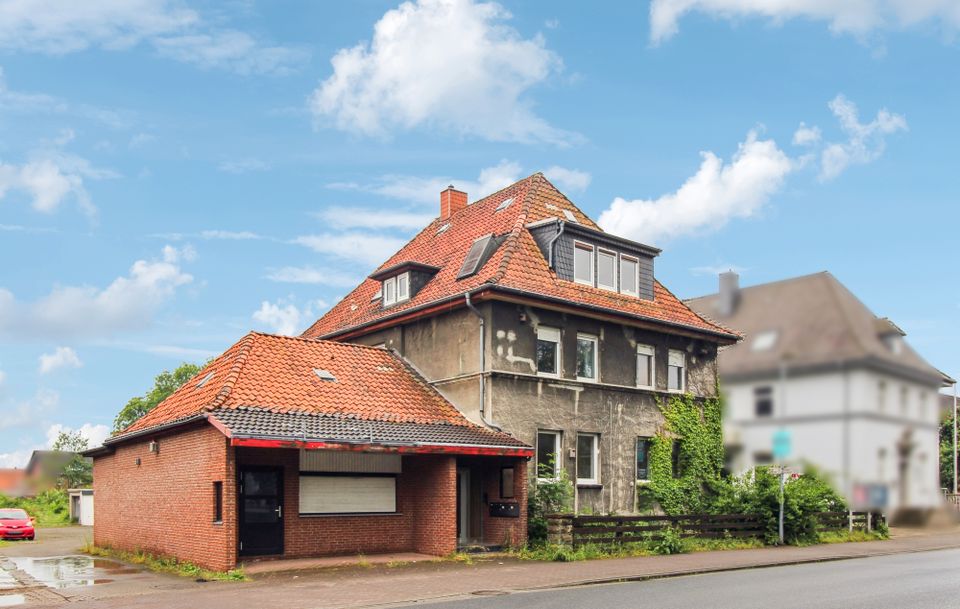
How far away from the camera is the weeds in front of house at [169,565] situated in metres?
20.8

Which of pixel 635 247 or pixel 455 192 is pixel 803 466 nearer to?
pixel 635 247

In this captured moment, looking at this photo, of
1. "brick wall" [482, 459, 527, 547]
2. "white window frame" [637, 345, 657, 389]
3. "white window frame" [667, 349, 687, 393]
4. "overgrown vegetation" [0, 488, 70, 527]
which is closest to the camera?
"brick wall" [482, 459, 527, 547]

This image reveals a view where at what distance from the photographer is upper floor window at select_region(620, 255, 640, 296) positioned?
31.8 meters

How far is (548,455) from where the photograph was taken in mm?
28547

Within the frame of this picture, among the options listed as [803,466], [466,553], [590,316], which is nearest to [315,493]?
[466,553]

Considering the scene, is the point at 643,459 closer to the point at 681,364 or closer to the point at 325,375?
the point at 681,364

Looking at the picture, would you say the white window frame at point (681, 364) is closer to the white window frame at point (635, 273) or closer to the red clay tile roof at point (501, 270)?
the red clay tile roof at point (501, 270)

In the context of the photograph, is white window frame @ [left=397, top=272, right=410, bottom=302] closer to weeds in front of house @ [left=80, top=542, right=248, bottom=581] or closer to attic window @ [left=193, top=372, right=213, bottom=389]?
attic window @ [left=193, top=372, right=213, bottom=389]

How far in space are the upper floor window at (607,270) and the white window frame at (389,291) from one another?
737 centimetres

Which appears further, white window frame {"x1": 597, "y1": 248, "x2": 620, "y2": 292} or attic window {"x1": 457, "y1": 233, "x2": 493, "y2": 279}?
white window frame {"x1": 597, "y1": 248, "x2": 620, "y2": 292}

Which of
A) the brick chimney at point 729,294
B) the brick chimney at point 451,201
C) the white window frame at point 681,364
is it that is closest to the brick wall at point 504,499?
the white window frame at point 681,364

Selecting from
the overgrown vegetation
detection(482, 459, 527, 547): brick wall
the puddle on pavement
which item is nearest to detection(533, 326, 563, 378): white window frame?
detection(482, 459, 527, 547): brick wall

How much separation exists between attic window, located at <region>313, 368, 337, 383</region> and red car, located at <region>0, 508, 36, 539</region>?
2321cm

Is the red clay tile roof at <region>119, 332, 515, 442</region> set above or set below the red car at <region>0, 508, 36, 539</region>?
above
